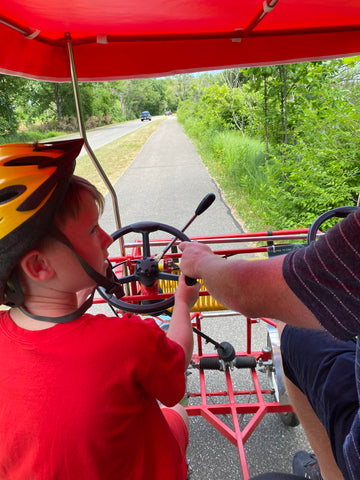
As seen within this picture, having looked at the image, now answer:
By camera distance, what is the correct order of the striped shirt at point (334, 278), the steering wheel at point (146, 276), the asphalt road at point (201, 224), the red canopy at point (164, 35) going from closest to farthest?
the striped shirt at point (334, 278) → the steering wheel at point (146, 276) → the red canopy at point (164, 35) → the asphalt road at point (201, 224)

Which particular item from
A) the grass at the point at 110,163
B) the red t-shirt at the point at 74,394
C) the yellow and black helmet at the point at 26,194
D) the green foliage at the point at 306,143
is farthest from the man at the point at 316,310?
the grass at the point at 110,163

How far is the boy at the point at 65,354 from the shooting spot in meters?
0.83

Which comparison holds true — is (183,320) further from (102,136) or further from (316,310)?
(102,136)

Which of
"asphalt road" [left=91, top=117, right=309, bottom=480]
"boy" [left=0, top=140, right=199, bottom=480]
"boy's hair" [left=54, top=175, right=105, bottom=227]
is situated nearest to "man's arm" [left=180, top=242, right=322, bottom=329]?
"boy" [left=0, top=140, right=199, bottom=480]

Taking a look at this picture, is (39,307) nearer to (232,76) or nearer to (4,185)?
(4,185)

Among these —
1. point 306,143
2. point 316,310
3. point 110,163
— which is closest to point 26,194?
point 316,310

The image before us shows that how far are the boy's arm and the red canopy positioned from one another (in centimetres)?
129

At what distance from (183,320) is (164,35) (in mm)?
1671

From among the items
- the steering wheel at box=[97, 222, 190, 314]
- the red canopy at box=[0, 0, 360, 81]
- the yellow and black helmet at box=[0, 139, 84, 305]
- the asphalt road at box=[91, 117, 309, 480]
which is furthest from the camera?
the asphalt road at box=[91, 117, 309, 480]

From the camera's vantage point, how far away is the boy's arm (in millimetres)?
1182

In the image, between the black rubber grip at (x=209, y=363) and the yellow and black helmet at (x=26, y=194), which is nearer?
the yellow and black helmet at (x=26, y=194)

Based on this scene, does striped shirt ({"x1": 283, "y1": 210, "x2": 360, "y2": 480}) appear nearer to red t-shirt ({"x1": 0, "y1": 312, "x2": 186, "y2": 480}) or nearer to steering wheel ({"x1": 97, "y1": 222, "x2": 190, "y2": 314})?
red t-shirt ({"x1": 0, "y1": 312, "x2": 186, "y2": 480})

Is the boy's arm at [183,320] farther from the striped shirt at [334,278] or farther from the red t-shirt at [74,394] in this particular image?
the striped shirt at [334,278]

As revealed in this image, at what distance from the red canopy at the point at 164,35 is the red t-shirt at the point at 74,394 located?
142 centimetres
